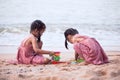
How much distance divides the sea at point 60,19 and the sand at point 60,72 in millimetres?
1471

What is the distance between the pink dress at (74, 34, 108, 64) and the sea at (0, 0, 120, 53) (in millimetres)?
1257

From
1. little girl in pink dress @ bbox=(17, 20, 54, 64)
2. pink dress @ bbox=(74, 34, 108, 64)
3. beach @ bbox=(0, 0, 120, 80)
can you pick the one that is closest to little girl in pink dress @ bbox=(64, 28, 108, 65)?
pink dress @ bbox=(74, 34, 108, 64)

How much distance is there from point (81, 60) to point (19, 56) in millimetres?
706

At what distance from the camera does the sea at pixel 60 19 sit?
221 inches

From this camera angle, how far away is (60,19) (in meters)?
8.24

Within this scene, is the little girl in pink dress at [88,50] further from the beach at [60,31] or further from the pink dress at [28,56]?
the pink dress at [28,56]

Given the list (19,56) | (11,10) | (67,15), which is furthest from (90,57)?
(11,10)

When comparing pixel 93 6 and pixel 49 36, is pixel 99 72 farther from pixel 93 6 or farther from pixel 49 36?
pixel 93 6

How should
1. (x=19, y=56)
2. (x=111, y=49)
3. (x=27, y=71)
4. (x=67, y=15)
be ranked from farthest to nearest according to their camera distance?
(x=67, y=15) < (x=111, y=49) < (x=19, y=56) < (x=27, y=71)

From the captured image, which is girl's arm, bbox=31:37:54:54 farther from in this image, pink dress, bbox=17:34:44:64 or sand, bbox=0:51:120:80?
sand, bbox=0:51:120:80

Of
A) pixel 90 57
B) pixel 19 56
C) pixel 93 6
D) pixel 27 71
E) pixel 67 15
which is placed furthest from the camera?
pixel 93 6

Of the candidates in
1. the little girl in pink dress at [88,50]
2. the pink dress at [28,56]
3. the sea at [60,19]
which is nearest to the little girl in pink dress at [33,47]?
the pink dress at [28,56]

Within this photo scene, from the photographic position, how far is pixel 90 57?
366 cm

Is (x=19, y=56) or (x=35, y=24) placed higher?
(x=35, y=24)
